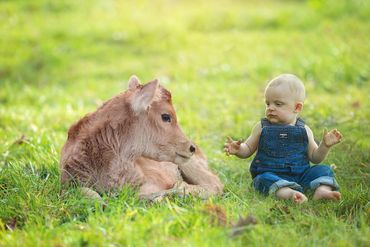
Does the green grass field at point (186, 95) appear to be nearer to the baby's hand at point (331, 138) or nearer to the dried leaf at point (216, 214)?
the dried leaf at point (216, 214)

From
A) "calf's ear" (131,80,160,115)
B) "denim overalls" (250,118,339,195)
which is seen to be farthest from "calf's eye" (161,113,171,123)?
"denim overalls" (250,118,339,195)

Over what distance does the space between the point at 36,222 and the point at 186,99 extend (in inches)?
197

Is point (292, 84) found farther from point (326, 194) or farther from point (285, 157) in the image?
point (326, 194)

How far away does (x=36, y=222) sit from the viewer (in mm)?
4680

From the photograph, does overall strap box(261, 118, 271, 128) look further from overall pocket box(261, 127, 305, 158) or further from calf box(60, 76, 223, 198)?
calf box(60, 76, 223, 198)

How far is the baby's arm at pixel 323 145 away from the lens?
521 cm

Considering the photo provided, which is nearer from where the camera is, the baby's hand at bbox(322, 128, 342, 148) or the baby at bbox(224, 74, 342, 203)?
the baby's hand at bbox(322, 128, 342, 148)

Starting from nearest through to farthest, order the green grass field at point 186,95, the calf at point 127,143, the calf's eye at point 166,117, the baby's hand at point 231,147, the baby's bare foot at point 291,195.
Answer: the green grass field at point 186,95, the baby's bare foot at point 291,195, the calf at point 127,143, the calf's eye at point 166,117, the baby's hand at point 231,147

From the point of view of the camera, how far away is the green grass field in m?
4.36

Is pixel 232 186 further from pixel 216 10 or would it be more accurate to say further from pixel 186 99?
pixel 216 10

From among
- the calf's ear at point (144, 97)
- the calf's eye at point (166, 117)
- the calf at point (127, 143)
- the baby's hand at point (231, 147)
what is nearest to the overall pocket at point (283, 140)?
the baby's hand at point (231, 147)

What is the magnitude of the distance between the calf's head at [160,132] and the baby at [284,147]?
406mm

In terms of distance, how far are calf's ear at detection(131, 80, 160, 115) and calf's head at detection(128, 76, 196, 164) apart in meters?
0.01

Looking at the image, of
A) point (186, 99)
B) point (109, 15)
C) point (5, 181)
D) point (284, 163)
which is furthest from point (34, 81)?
point (284, 163)
